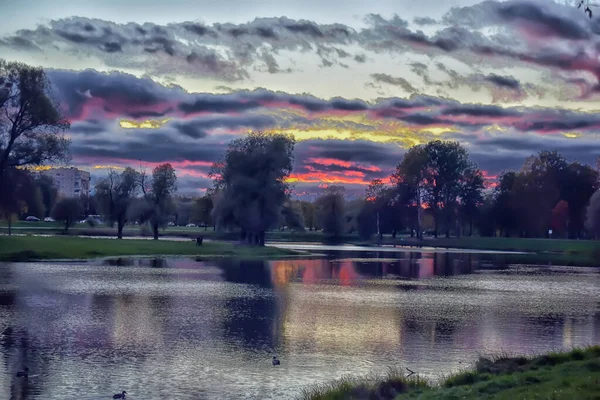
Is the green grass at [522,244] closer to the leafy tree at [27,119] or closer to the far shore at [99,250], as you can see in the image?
the far shore at [99,250]

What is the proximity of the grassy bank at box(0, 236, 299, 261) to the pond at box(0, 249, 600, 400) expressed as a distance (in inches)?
470

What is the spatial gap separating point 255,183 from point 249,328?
69447 mm

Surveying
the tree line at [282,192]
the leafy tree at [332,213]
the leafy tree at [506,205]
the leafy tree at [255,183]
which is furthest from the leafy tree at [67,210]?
the leafy tree at [506,205]

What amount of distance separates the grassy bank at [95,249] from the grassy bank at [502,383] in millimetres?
57256

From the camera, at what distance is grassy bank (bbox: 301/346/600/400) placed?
16.1 m

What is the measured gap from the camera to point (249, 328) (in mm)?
31656

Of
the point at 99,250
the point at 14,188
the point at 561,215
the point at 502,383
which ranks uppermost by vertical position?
the point at 14,188

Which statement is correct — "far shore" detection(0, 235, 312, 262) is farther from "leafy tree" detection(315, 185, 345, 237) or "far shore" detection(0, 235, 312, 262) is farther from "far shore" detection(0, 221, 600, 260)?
"leafy tree" detection(315, 185, 345, 237)

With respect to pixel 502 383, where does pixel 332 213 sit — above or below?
above

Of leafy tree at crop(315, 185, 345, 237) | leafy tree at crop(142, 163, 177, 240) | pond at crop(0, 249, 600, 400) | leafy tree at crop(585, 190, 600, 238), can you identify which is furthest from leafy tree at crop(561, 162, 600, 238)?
pond at crop(0, 249, 600, 400)

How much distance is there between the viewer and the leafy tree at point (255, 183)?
100375mm

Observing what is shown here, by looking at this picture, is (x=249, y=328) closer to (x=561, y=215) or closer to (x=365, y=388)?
(x=365, y=388)

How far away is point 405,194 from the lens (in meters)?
162

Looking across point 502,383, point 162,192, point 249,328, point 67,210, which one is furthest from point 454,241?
point 502,383
